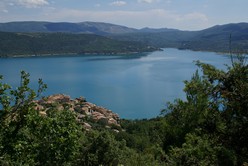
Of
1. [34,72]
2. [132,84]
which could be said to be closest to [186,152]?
[132,84]

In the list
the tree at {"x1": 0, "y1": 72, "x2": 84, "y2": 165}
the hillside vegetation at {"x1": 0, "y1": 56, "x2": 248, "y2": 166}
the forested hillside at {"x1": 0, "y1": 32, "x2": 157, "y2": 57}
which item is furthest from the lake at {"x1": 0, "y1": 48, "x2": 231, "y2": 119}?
the forested hillside at {"x1": 0, "y1": 32, "x2": 157, "y2": 57}

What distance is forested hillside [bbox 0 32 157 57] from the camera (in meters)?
103

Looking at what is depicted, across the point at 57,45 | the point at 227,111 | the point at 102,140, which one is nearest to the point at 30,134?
the point at 102,140

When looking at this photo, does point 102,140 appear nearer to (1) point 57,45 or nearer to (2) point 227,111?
(2) point 227,111

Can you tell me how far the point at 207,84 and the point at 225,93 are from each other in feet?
2.03

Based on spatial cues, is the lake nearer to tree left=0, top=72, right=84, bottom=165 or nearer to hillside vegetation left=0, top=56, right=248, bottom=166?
hillside vegetation left=0, top=56, right=248, bottom=166

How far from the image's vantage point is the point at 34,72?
2432 inches

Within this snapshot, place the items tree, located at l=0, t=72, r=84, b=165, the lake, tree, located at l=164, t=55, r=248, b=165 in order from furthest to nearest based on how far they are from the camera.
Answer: the lake → tree, located at l=164, t=55, r=248, b=165 → tree, located at l=0, t=72, r=84, b=165

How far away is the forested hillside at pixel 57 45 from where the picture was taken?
339ft

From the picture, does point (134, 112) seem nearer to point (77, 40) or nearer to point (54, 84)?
point (54, 84)

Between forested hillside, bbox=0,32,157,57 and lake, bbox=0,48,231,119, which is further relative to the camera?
forested hillside, bbox=0,32,157,57

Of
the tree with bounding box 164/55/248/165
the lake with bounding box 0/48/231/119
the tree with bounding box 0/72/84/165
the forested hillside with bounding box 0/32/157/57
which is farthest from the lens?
the forested hillside with bounding box 0/32/157/57

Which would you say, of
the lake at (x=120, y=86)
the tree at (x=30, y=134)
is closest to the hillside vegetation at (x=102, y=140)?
the tree at (x=30, y=134)

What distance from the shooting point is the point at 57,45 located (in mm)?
116125
